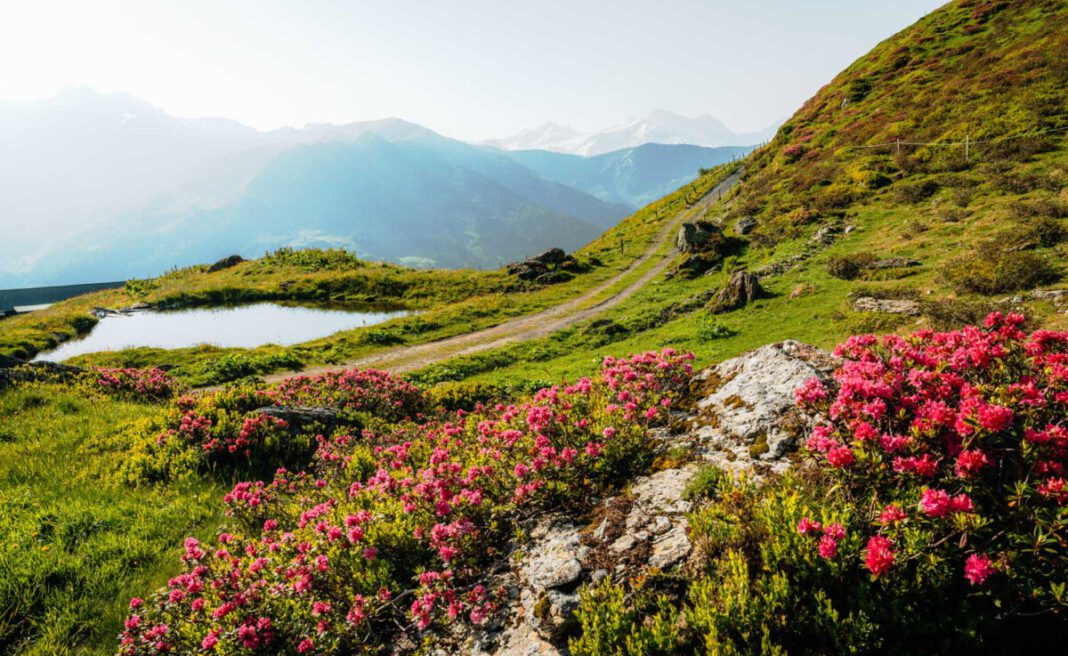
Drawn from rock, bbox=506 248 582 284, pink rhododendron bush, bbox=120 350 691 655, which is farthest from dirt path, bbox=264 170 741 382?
pink rhododendron bush, bbox=120 350 691 655

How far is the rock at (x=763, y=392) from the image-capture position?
5.61 m

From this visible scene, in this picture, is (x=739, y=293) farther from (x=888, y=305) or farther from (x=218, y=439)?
(x=218, y=439)

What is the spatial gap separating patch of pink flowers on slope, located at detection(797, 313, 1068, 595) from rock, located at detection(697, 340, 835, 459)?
0.72m

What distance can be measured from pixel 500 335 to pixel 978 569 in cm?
3210

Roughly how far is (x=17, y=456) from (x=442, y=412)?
32.1 ft

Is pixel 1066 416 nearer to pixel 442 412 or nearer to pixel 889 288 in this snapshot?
pixel 442 412

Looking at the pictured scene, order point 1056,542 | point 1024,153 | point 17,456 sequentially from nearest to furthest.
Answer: point 1056,542 < point 17,456 < point 1024,153

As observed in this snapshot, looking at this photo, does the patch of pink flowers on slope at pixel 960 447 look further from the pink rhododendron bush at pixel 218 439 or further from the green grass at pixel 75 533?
the pink rhododendron bush at pixel 218 439

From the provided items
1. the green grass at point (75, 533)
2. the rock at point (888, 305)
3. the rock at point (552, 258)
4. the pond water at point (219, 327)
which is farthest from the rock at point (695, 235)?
the green grass at point (75, 533)

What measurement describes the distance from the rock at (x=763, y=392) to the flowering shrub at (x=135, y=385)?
772 inches

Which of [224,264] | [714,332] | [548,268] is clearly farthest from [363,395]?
[224,264]

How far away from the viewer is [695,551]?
4297 millimetres

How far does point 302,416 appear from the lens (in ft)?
41.5

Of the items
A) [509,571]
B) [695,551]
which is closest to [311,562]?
[509,571]
